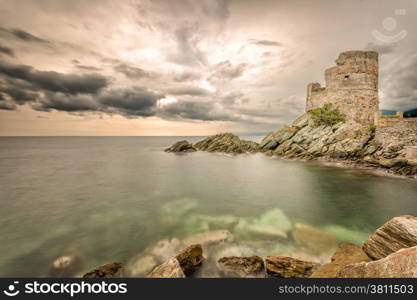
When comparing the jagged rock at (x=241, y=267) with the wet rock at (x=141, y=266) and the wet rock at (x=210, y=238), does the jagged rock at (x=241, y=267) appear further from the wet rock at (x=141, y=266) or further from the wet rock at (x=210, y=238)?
the wet rock at (x=141, y=266)

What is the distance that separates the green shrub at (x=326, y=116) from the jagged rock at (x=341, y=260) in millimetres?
29621

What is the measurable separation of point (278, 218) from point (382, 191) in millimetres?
11002

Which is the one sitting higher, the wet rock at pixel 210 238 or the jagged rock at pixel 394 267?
the jagged rock at pixel 394 267

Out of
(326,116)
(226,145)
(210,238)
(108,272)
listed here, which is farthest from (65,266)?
(226,145)

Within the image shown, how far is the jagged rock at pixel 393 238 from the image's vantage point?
5.03 m

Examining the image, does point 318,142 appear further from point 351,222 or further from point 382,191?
point 351,222

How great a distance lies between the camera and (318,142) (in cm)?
2952

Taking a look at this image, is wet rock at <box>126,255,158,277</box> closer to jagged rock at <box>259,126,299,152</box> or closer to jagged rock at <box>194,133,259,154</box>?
jagged rock at <box>259,126,299,152</box>

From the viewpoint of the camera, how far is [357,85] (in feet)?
96.0

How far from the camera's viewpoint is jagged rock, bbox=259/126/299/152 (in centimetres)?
3488

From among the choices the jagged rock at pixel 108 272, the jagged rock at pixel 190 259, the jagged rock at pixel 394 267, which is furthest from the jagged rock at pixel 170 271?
the jagged rock at pixel 394 267

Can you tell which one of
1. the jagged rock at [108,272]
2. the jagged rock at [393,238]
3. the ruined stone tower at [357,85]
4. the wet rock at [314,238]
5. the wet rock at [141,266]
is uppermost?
the ruined stone tower at [357,85]

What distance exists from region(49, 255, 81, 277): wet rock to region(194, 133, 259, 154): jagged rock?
4076cm

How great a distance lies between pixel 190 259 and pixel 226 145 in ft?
143
